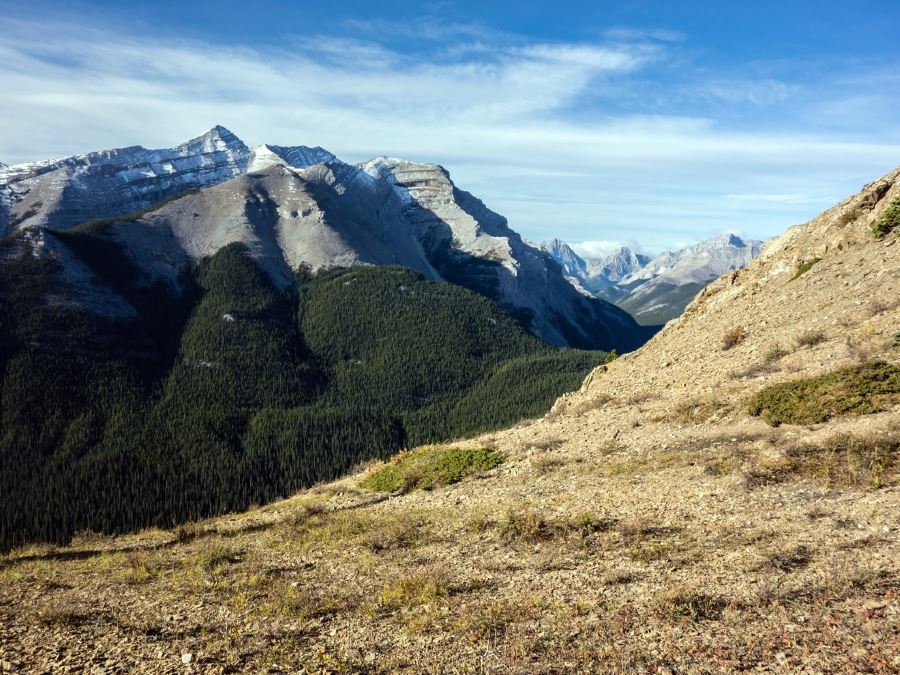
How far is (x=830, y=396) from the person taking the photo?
23625 millimetres

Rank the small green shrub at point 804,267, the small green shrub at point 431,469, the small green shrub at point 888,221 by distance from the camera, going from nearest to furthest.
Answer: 1. the small green shrub at point 431,469
2. the small green shrub at point 888,221
3. the small green shrub at point 804,267

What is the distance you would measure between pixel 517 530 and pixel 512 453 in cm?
1054

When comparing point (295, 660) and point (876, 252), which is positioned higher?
point (876, 252)

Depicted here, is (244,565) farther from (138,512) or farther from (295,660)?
(138,512)

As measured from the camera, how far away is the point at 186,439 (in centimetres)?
16738

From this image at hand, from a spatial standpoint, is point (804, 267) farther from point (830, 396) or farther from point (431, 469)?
point (431, 469)

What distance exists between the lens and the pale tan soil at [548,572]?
471 inches

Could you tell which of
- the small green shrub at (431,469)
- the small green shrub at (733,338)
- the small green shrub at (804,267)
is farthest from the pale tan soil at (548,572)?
the small green shrub at (804,267)

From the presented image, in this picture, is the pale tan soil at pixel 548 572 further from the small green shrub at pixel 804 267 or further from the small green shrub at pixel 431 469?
the small green shrub at pixel 804 267

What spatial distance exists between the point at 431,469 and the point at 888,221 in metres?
35.7

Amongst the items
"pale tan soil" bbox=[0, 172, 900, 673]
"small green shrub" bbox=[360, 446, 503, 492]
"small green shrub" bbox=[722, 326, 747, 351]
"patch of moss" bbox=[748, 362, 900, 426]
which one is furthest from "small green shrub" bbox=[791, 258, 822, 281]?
"small green shrub" bbox=[360, 446, 503, 492]

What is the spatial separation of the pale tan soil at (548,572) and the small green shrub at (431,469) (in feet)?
2.98

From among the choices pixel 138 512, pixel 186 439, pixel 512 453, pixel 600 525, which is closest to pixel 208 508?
pixel 138 512

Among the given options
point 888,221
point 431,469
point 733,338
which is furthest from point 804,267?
point 431,469
